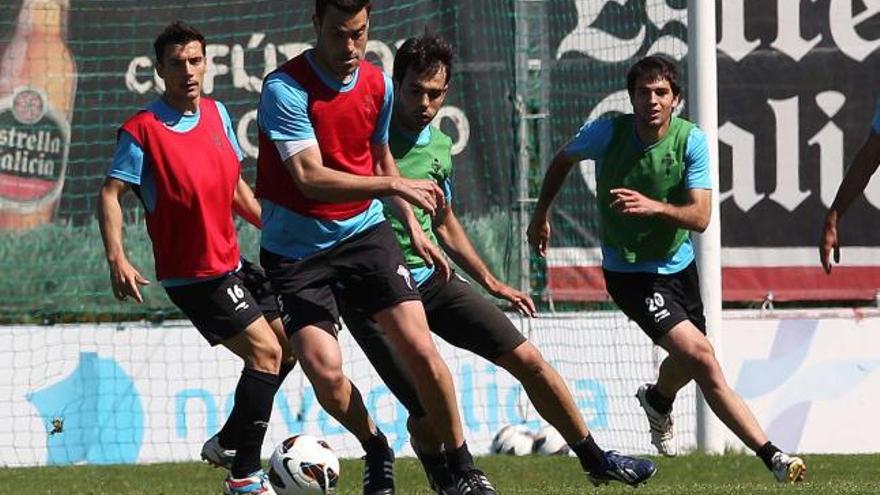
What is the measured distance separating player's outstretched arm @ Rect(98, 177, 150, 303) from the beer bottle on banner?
13.5 ft

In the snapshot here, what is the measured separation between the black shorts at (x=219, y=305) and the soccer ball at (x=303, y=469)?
867 mm

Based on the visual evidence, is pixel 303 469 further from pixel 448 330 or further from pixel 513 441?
pixel 513 441

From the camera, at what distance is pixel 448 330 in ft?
27.0

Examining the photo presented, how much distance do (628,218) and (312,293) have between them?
90.2 inches

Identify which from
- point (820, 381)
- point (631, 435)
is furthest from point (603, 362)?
point (820, 381)

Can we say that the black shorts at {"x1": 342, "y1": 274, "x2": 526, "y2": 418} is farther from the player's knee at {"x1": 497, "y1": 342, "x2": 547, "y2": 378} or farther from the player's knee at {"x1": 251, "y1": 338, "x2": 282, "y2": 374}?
the player's knee at {"x1": 251, "y1": 338, "x2": 282, "y2": 374}

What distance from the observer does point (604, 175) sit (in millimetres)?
9398

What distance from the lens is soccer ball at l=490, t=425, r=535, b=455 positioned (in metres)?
12.4

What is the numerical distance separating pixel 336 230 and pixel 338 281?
0.68ft

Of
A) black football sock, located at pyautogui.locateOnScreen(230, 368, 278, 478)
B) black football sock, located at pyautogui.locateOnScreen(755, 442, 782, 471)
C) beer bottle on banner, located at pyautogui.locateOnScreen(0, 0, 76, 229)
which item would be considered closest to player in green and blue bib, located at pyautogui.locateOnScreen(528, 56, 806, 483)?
black football sock, located at pyautogui.locateOnScreen(755, 442, 782, 471)

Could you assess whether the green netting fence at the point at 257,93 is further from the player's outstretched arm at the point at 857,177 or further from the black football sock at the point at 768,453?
the player's outstretched arm at the point at 857,177

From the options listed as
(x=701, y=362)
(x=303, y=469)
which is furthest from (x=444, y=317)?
(x=701, y=362)

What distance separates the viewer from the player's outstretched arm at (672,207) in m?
8.34

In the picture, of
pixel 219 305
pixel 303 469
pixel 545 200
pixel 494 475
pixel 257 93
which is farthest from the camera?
pixel 257 93
